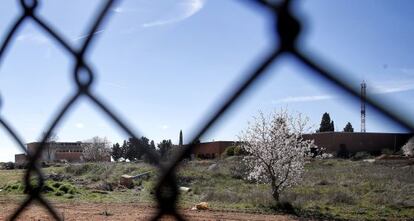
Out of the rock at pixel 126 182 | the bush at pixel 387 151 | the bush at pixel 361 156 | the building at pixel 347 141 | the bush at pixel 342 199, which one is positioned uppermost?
the building at pixel 347 141

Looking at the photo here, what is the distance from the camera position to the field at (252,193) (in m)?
14.4

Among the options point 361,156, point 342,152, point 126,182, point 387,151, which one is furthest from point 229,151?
point 126,182

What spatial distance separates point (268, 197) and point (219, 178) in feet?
31.4

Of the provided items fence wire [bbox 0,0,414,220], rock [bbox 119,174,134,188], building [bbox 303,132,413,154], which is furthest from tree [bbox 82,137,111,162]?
fence wire [bbox 0,0,414,220]

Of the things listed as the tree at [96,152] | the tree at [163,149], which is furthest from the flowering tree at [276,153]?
the tree at [96,152]

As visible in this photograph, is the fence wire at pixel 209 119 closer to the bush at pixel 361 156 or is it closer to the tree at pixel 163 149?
the tree at pixel 163 149

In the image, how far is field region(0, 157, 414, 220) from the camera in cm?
1438

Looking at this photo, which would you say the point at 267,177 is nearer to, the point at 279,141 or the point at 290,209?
the point at 279,141

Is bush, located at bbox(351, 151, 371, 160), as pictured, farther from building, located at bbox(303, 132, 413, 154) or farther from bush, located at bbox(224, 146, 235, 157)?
bush, located at bbox(224, 146, 235, 157)

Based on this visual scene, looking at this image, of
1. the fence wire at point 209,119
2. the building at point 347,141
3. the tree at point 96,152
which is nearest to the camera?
the fence wire at point 209,119

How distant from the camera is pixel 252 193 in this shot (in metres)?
19.0

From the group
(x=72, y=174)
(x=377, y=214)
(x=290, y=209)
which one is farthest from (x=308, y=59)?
(x=72, y=174)

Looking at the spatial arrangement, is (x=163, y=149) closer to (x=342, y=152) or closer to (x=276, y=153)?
(x=276, y=153)

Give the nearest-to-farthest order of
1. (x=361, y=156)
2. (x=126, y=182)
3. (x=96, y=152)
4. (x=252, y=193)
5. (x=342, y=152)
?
1. (x=252, y=193)
2. (x=126, y=182)
3. (x=361, y=156)
4. (x=342, y=152)
5. (x=96, y=152)
